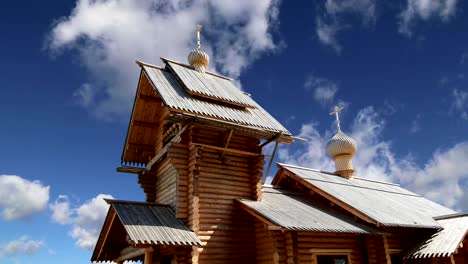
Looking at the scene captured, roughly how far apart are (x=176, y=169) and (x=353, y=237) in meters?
6.38

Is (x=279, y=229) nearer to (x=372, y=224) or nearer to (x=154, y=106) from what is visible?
(x=372, y=224)

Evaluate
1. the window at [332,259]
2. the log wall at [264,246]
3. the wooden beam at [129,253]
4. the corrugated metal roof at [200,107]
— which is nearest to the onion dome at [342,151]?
the corrugated metal roof at [200,107]

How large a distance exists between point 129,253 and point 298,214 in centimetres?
550

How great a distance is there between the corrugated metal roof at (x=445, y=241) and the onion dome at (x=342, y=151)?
581cm

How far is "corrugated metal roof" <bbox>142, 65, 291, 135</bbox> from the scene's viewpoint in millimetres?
12797

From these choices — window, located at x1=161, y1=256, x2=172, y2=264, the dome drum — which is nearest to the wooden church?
window, located at x1=161, y1=256, x2=172, y2=264

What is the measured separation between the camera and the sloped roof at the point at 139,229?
10492 mm

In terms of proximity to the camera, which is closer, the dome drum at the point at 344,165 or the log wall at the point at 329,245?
the log wall at the point at 329,245

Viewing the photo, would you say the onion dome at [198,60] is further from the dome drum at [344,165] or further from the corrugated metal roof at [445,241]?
the corrugated metal roof at [445,241]

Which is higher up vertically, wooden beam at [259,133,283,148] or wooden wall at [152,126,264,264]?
wooden beam at [259,133,283,148]

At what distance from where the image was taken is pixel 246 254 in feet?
41.2

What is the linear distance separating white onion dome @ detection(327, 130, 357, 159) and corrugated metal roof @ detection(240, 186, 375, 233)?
706 centimetres

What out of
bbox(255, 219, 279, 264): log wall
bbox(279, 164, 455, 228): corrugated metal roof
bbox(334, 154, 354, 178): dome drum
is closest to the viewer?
bbox(255, 219, 279, 264): log wall

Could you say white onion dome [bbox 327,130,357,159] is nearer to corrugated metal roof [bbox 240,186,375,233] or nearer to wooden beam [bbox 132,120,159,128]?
corrugated metal roof [bbox 240,186,375,233]
